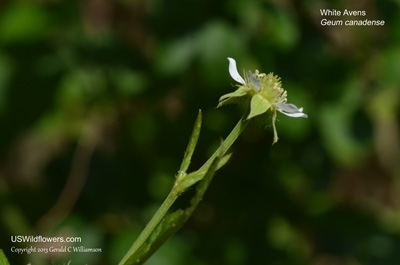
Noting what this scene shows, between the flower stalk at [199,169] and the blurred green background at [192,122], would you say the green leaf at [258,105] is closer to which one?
the flower stalk at [199,169]

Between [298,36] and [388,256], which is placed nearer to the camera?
[298,36]

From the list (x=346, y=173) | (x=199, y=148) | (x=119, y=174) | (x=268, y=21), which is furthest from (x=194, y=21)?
(x=346, y=173)

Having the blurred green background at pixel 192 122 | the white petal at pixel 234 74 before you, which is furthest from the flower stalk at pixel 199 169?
the blurred green background at pixel 192 122

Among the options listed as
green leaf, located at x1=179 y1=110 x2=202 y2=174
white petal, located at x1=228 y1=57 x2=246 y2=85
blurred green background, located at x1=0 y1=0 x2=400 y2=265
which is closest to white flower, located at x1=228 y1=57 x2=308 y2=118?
white petal, located at x1=228 y1=57 x2=246 y2=85

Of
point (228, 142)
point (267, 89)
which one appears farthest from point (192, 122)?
point (228, 142)

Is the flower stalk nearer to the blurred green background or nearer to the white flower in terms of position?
the white flower

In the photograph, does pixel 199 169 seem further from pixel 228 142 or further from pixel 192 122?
pixel 192 122

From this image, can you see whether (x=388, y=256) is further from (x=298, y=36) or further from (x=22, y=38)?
(x=22, y=38)
